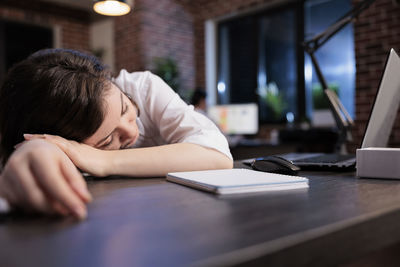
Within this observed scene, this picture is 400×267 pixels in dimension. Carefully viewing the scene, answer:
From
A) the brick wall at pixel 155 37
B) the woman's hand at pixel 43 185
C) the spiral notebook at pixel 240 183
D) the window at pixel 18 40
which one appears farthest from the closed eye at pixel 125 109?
the window at pixel 18 40

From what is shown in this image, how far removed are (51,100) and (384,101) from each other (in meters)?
0.87

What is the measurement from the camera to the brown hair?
81cm

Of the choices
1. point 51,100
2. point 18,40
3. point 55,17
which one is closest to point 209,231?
point 51,100

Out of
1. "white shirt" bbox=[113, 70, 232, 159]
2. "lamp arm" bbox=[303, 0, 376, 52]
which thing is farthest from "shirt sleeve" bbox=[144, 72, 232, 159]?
"lamp arm" bbox=[303, 0, 376, 52]

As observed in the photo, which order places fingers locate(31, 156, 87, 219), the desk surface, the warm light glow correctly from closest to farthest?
the desk surface, fingers locate(31, 156, 87, 219), the warm light glow

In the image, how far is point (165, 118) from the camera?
3.70ft

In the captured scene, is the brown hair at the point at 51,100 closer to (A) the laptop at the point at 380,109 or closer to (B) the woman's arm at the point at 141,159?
(B) the woman's arm at the point at 141,159

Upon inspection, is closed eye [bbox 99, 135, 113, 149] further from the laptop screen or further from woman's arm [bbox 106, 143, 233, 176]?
the laptop screen

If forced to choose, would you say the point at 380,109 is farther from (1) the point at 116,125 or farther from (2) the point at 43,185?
(2) the point at 43,185

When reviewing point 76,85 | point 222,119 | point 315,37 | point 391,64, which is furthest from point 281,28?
point 76,85

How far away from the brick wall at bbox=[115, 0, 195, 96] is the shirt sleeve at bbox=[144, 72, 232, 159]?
3660 mm

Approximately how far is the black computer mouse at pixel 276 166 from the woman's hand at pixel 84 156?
0.37m

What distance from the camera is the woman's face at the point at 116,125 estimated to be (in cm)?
87

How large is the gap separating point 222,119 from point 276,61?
1282 millimetres
